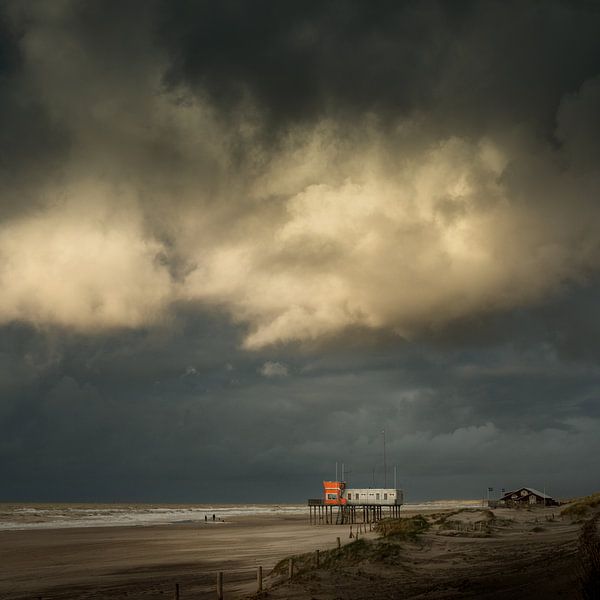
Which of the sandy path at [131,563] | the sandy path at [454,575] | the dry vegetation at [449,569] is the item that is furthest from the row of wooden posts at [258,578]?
the sandy path at [131,563]

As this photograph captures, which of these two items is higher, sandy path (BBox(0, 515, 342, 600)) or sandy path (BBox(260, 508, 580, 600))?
sandy path (BBox(260, 508, 580, 600))

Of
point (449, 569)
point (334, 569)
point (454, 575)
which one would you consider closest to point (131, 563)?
point (334, 569)

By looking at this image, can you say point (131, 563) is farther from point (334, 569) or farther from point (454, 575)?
point (454, 575)

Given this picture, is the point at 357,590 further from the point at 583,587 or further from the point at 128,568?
the point at 128,568

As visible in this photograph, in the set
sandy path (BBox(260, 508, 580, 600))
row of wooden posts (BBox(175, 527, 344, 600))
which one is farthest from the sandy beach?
row of wooden posts (BBox(175, 527, 344, 600))

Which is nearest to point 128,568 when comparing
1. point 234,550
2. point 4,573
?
point 4,573

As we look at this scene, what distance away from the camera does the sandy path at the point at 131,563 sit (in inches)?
1347

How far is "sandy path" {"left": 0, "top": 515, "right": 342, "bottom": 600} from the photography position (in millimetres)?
34219

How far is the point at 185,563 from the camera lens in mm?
46031

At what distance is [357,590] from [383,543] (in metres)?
10.1

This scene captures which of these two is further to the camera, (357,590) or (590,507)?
→ (590,507)

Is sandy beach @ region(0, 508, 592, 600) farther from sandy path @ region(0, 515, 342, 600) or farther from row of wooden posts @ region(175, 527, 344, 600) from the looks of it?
row of wooden posts @ region(175, 527, 344, 600)

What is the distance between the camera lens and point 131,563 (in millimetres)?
46906

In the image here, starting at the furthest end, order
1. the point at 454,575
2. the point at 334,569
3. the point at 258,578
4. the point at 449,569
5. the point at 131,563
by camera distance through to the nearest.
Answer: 1. the point at 131,563
2. the point at 334,569
3. the point at 449,569
4. the point at 454,575
5. the point at 258,578
